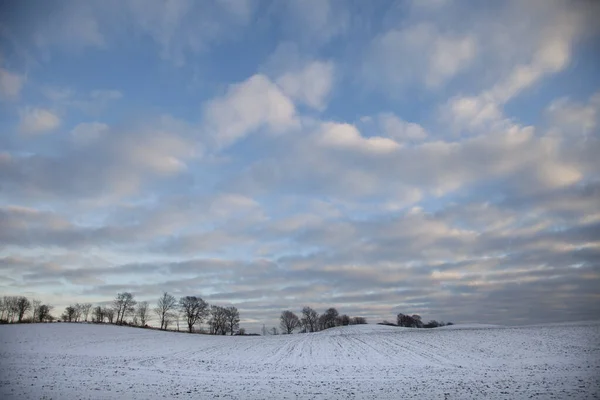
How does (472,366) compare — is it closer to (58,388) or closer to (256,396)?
(256,396)

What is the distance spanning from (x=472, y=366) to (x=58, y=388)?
31.9 meters

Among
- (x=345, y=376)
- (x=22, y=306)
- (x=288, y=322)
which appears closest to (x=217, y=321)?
(x=288, y=322)

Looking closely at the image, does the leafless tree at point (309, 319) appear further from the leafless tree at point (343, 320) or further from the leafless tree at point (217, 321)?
the leafless tree at point (217, 321)

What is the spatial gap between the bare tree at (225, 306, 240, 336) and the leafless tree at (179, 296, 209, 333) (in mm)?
13060

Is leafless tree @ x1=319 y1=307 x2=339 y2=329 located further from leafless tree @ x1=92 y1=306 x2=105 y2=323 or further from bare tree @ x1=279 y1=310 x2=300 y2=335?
leafless tree @ x1=92 y1=306 x2=105 y2=323

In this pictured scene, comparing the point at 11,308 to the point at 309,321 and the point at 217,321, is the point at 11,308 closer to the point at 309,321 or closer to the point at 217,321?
the point at 217,321

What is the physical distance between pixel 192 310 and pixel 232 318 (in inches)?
873

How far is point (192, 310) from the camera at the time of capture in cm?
12650

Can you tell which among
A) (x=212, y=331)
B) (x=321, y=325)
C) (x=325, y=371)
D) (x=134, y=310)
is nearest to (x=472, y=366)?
(x=325, y=371)

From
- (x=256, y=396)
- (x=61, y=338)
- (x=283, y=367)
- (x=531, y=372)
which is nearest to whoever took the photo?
(x=256, y=396)

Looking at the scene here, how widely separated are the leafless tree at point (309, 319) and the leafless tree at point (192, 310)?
63922 millimetres

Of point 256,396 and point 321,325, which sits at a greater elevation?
point 256,396

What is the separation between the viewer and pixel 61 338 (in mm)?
55688

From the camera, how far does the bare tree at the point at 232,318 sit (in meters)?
141
